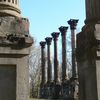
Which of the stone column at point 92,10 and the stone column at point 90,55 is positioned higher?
the stone column at point 92,10

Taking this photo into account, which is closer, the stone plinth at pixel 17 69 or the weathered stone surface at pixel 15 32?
the stone plinth at pixel 17 69

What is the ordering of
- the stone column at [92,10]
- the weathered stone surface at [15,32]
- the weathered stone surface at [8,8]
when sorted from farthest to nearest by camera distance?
the stone column at [92,10]
the weathered stone surface at [8,8]
the weathered stone surface at [15,32]

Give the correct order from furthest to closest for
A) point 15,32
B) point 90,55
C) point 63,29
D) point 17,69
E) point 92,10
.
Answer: point 63,29
point 92,10
point 90,55
point 15,32
point 17,69

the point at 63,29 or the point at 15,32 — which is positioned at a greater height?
the point at 63,29

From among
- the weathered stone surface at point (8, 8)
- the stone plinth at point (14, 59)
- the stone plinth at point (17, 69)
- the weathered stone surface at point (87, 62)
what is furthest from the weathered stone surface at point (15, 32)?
the weathered stone surface at point (87, 62)

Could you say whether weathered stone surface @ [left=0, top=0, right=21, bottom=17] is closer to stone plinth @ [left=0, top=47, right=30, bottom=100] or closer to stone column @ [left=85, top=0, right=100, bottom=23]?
stone plinth @ [left=0, top=47, right=30, bottom=100]

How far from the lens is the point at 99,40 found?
835 cm

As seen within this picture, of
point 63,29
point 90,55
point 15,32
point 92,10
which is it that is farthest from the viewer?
point 63,29

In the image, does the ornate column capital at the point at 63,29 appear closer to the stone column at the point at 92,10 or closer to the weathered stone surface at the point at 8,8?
the stone column at the point at 92,10

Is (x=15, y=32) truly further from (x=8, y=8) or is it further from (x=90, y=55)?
(x=90, y=55)

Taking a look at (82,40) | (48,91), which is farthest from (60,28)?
(82,40)

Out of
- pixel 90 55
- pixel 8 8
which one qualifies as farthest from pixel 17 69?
pixel 90 55

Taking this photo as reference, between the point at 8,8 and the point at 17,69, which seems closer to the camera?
the point at 17,69

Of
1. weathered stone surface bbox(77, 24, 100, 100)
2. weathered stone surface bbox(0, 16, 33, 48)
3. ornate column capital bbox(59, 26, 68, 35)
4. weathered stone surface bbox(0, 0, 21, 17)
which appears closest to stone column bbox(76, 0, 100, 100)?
weathered stone surface bbox(77, 24, 100, 100)
